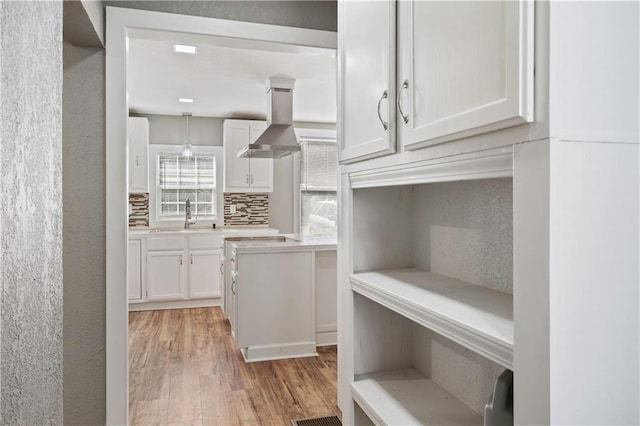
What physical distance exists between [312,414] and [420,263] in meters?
1.45

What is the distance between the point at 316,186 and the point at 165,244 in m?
2.22

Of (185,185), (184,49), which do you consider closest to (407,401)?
(184,49)

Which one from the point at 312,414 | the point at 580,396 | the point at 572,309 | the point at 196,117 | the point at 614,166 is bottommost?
the point at 312,414

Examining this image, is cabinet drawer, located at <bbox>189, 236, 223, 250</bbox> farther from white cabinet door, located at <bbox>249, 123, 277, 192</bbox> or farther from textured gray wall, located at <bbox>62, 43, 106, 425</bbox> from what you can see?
textured gray wall, located at <bbox>62, 43, 106, 425</bbox>

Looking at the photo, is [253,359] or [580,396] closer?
[580,396]

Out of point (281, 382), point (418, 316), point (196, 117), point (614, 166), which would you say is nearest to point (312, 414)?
point (281, 382)

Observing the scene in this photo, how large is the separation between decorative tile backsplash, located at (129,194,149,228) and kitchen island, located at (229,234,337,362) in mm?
2644

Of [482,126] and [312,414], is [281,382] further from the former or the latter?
[482,126]

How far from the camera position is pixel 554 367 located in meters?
0.81

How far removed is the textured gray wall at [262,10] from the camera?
2392mm

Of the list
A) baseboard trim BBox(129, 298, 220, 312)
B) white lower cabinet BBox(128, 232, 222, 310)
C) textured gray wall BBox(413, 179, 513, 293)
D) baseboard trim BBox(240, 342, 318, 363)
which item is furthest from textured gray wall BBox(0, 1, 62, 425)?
baseboard trim BBox(129, 298, 220, 312)

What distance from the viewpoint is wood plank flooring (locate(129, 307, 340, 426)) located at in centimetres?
276

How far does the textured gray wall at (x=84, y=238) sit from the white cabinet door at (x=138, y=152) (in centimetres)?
358

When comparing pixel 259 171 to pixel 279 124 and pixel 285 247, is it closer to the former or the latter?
pixel 279 124
